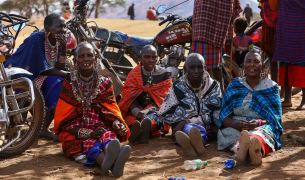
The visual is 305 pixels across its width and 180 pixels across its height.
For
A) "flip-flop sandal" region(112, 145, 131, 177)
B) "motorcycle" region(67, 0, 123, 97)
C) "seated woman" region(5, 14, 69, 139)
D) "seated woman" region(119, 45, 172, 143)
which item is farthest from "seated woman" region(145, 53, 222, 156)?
"motorcycle" region(67, 0, 123, 97)

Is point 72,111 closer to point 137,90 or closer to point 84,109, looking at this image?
point 84,109

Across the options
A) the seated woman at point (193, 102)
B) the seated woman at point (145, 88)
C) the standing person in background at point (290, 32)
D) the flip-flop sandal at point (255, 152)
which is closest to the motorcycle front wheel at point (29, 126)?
the seated woman at point (145, 88)

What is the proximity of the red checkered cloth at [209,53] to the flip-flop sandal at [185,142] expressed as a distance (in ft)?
7.16

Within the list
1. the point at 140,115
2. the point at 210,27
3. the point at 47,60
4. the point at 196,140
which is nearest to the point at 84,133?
the point at 196,140

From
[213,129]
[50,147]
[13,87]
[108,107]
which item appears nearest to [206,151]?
[213,129]

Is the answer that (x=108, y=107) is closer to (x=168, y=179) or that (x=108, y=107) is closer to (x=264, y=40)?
(x=168, y=179)

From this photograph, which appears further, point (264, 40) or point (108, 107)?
point (264, 40)

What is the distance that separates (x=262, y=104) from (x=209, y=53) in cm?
191

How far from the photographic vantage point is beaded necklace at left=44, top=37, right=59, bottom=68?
548 cm

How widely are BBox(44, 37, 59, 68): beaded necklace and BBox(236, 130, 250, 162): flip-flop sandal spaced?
2.52 metres

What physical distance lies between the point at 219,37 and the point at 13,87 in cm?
302

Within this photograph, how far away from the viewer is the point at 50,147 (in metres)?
5.09

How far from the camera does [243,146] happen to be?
13.6ft

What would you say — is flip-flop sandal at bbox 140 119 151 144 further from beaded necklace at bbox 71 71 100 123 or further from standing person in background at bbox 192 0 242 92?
standing person in background at bbox 192 0 242 92
